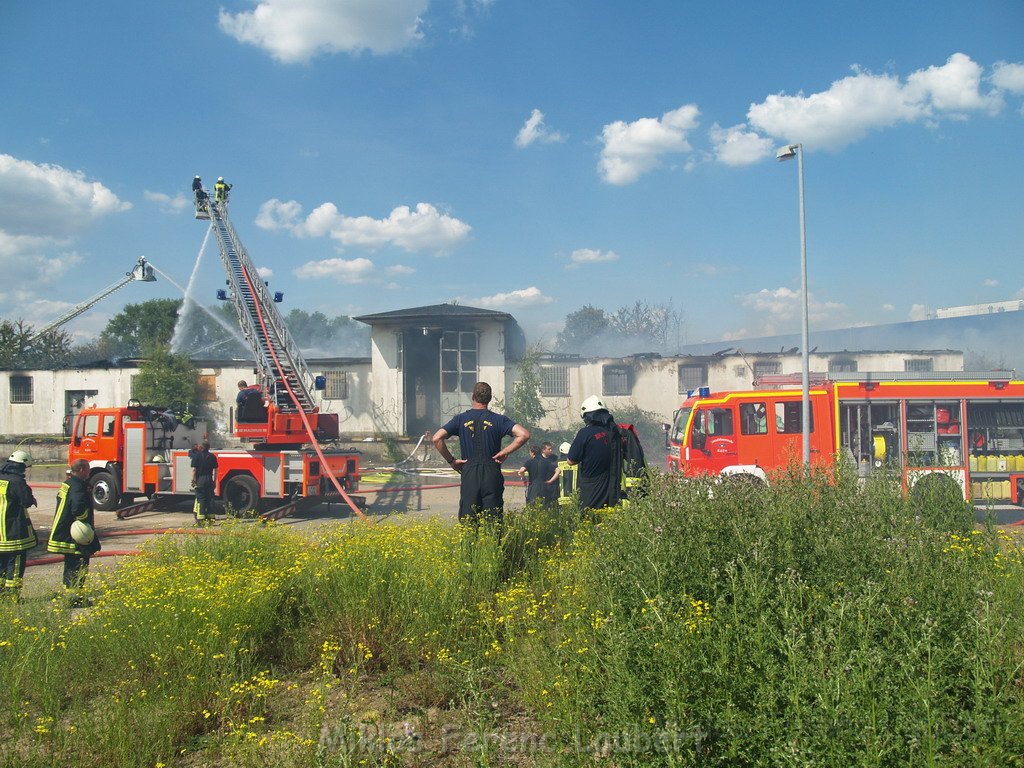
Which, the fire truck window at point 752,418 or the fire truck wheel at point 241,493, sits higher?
the fire truck window at point 752,418

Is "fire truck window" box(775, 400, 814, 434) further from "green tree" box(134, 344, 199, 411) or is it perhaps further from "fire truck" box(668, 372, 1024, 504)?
"green tree" box(134, 344, 199, 411)

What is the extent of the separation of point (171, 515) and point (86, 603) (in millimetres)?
10061

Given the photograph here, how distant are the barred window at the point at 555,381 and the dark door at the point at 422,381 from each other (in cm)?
466

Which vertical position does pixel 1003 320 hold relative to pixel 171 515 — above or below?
above

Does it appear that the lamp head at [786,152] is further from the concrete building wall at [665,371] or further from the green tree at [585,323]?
the green tree at [585,323]

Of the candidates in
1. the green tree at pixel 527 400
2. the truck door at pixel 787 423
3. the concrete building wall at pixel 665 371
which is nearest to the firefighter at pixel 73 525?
the truck door at pixel 787 423

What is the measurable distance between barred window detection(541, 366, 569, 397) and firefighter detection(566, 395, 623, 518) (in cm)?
2120

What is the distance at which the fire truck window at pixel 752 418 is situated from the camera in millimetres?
12453

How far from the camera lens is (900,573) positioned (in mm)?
3057

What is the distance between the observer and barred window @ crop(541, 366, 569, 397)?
27.3 m

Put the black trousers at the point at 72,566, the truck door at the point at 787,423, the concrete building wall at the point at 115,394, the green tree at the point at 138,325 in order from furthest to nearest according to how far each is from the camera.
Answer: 1. the green tree at the point at 138,325
2. the concrete building wall at the point at 115,394
3. the truck door at the point at 787,423
4. the black trousers at the point at 72,566

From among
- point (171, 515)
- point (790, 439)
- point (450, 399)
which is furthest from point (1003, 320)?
point (171, 515)

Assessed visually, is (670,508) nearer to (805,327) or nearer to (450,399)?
(805,327)

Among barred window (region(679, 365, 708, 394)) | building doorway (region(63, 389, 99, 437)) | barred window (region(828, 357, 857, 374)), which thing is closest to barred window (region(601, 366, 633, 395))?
barred window (region(679, 365, 708, 394))
